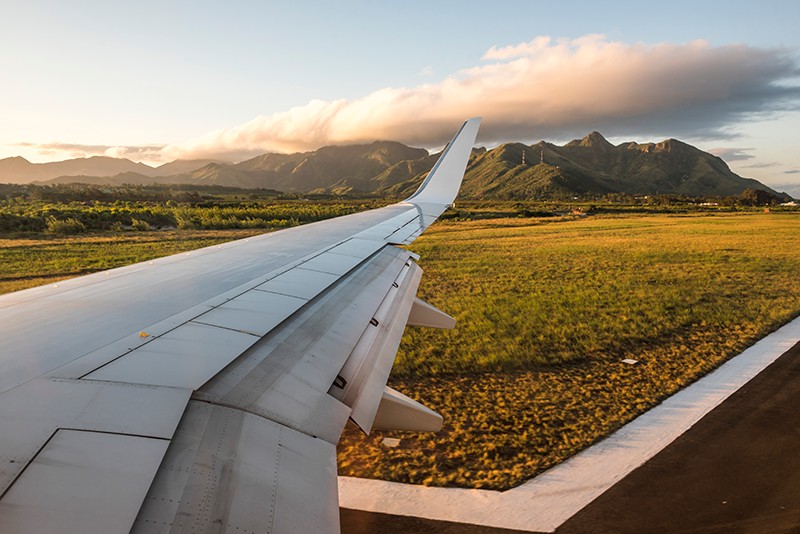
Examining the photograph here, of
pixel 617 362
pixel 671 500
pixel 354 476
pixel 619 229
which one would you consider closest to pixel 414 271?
pixel 354 476

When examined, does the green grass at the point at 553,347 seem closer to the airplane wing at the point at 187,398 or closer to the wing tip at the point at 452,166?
the airplane wing at the point at 187,398

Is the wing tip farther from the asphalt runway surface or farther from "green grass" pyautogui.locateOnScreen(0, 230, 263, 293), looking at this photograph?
"green grass" pyautogui.locateOnScreen(0, 230, 263, 293)

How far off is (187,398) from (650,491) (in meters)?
4.84

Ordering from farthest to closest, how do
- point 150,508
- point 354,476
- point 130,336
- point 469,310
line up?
point 469,310, point 354,476, point 130,336, point 150,508

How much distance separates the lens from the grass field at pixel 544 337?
5.53 meters

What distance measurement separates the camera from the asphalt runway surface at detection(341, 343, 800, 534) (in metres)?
4.16

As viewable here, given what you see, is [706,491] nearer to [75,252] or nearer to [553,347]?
[553,347]

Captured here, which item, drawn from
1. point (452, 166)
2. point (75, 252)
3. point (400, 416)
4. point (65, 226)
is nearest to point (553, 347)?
point (452, 166)

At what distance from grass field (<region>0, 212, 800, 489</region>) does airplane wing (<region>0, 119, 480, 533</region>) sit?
2.65m

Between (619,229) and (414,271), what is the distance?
31073mm

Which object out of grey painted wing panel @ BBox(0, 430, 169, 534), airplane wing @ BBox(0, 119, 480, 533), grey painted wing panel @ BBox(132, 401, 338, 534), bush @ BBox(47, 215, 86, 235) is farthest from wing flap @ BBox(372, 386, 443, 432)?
bush @ BBox(47, 215, 86, 235)

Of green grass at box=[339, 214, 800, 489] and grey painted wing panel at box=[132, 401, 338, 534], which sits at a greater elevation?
grey painted wing panel at box=[132, 401, 338, 534]

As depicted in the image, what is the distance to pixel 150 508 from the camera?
1260mm

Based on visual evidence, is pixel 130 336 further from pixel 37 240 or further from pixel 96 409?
pixel 37 240
